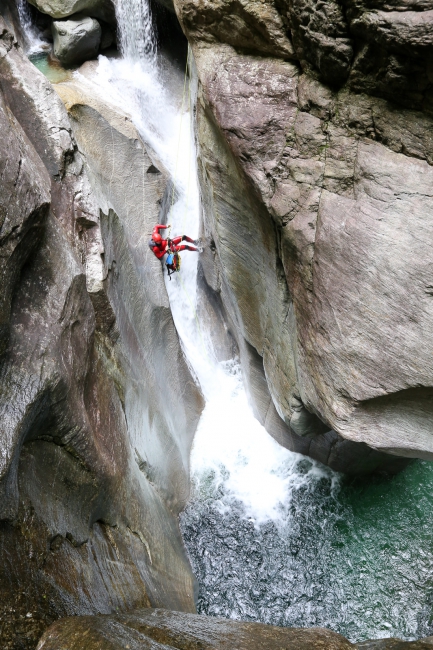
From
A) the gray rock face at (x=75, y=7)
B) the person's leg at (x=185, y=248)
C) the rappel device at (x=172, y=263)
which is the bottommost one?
the rappel device at (x=172, y=263)

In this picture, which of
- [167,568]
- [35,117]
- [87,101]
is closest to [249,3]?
[35,117]

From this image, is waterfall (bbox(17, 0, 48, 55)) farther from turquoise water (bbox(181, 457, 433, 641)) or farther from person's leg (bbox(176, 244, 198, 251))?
turquoise water (bbox(181, 457, 433, 641))

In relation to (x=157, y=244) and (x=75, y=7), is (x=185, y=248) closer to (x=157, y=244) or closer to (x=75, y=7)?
(x=157, y=244)

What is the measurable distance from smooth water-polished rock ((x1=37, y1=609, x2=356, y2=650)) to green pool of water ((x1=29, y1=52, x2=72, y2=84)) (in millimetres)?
12861

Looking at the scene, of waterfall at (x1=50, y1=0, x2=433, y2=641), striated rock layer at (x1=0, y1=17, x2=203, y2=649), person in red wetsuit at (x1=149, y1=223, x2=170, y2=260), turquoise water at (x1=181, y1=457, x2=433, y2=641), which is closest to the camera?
striated rock layer at (x1=0, y1=17, x2=203, y2=649)

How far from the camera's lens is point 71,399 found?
5125 mm

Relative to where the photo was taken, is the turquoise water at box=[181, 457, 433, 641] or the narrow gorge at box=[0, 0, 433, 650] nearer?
the narrow gorge at box=[0, 0, 433, 650]

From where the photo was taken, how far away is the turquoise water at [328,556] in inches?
284

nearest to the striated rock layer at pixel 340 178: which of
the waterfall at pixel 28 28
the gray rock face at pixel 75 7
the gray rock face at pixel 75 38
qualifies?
the gray rock face at pixel 75 38

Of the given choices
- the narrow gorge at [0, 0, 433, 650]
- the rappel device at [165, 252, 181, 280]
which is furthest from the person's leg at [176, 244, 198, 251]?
the narrow gorge at [0, 0, 433, 650]

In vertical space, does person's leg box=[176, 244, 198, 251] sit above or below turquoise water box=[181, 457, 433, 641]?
above

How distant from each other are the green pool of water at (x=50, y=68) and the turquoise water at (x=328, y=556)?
11405mm

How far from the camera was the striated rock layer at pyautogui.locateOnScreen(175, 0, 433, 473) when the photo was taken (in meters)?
4.40

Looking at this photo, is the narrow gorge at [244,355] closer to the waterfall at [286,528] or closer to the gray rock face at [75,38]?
the waterfall at [286,528]
